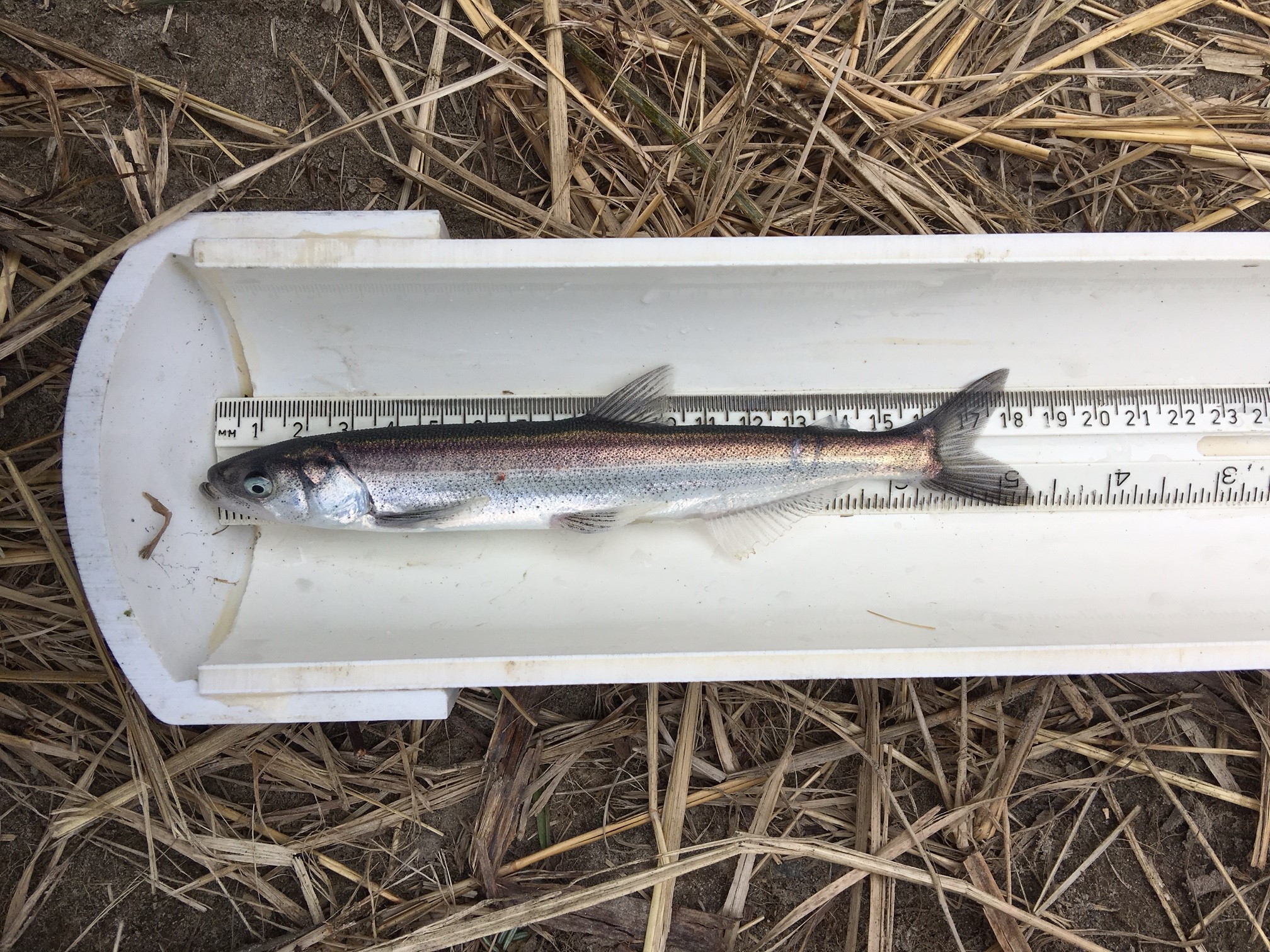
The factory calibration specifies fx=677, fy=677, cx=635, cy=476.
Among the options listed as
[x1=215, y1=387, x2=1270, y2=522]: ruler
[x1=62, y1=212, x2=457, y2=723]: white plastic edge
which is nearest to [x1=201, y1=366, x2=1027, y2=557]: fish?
[x1=215, y1=387, x2=1270, y2=522]: ruler

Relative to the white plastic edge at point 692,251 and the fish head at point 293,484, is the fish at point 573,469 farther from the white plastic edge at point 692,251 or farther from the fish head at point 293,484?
the white plastic edge at point 692,251

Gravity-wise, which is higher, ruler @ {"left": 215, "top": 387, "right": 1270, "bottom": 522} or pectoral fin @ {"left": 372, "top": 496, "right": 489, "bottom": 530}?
ruler @ {"left": 215, "top": 387, "right": 1270, "bottom": 522}

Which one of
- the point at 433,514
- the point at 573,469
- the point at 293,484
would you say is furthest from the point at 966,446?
the point at 293,484

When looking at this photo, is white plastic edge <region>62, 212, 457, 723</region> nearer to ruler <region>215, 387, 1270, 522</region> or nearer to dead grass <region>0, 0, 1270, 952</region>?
dead grass <region>0, 0, 1270, 952</region>

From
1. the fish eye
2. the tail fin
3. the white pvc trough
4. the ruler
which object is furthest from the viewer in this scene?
the ruler

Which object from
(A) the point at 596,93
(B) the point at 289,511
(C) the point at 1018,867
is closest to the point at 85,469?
(B) the point at 289,511

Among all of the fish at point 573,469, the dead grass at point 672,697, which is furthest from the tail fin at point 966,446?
the dead grass at point 672,697

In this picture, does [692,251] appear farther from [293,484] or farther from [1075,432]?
[1075,432]

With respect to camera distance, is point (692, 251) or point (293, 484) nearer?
point (692, 251)
